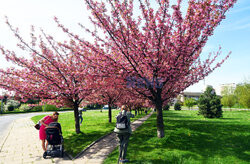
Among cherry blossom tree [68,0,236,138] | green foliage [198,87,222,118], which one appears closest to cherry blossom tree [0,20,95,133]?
cherry blossom tree [68,0,236,138]

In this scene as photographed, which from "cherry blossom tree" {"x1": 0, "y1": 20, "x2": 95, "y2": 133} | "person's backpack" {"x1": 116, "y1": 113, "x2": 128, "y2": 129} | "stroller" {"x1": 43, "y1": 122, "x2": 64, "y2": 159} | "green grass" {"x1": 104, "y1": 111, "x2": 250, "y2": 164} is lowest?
"green grass" {"x1": 104, "y1": 111, "x2": 250, "y2": 164}

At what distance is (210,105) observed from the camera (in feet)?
64.7

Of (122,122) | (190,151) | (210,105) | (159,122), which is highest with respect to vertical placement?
(122,122)

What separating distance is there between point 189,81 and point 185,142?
13.0 ft

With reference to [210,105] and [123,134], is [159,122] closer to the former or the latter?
[123,134]

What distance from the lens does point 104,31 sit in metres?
6.74

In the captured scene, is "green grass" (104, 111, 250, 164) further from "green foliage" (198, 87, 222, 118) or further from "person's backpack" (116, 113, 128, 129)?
"green foliage" (198, 87, 222, 118)

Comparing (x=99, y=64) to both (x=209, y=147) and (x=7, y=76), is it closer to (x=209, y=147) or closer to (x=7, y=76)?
(x=7, y=76)

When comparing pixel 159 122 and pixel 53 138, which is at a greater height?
pixel 159 122

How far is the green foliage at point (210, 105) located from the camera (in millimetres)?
19453

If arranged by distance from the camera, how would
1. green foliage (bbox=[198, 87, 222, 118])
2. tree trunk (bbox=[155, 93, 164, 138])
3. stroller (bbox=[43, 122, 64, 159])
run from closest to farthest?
1. stroller (bbox=[43, 122, 64, 159])
2. tree trunk (bbox=[155, 93, 164, 138])
3. green foliage (bbox=[198, 87, 222, 118])

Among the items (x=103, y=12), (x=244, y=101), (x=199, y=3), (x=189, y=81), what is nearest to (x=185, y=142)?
(x=189, y=81)

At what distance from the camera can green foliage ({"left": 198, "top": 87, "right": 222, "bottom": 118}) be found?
19.5m

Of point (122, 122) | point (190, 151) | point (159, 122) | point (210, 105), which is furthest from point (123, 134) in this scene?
point (210, 105)
